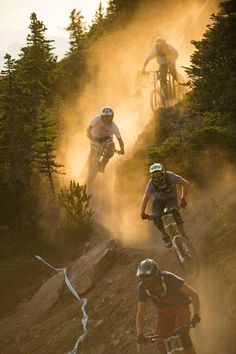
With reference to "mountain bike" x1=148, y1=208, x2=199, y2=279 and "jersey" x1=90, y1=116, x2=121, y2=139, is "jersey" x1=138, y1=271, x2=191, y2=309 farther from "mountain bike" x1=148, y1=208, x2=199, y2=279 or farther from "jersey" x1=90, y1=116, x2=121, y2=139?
"jersey" x1=90, y1=116, x2=121, y2=139

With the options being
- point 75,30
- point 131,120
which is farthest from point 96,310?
point 75,30

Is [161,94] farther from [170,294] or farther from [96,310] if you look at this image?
[170,294]

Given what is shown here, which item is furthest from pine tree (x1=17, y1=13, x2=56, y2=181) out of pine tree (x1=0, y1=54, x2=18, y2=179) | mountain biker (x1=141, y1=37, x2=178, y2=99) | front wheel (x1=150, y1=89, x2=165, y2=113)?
mountain biker (x1=141, y1=37, x2=178, y2=99)

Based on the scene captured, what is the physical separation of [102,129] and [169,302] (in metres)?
11.4

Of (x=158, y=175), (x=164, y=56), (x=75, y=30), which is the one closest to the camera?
(x=158, y=175)

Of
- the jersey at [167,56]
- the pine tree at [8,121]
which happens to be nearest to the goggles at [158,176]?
the jersey at [167,56]

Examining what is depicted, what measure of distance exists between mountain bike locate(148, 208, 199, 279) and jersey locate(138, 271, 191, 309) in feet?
11.1

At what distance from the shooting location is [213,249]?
11727 millimetres

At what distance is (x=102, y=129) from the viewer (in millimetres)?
17516

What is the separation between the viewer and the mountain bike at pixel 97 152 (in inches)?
695

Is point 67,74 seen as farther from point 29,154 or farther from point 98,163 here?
point 98,163

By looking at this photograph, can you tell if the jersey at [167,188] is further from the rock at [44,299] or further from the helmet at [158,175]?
the rock at [44,299]

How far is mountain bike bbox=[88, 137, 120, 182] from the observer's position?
1766 cm

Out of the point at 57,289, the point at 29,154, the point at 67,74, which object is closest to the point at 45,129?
the point at 29,154
